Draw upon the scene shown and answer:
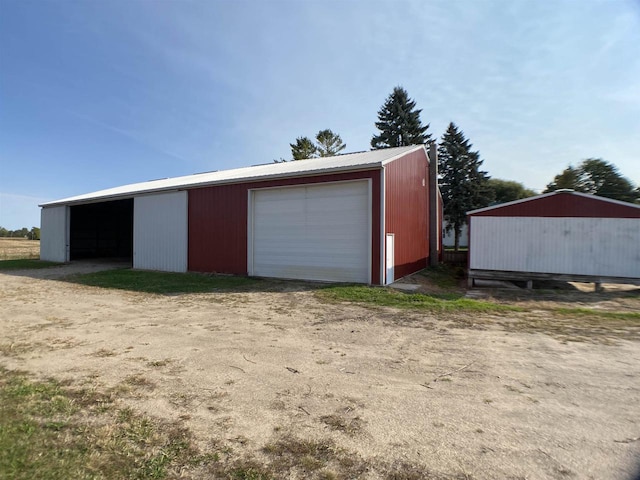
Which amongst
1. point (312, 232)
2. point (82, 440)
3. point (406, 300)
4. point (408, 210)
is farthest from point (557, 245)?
point (82, 440)

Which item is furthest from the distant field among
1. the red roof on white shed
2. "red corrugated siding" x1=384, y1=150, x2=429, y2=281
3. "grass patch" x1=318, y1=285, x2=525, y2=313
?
the red roof on white shed

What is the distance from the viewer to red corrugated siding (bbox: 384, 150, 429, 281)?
12.6 metres

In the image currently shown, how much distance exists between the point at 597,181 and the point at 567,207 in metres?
41.7

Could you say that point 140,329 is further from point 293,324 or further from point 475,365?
point 475,365

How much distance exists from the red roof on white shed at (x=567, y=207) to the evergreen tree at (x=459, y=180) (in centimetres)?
2053

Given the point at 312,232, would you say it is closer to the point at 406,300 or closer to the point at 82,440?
the point at 406,300

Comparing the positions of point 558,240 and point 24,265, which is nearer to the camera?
point 558,240

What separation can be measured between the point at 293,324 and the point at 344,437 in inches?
162

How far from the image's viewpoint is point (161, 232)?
56.1 feet

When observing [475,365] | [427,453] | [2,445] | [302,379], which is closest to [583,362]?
[475,365]

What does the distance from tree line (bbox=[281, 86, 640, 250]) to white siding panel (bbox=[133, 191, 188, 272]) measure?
2456 cm

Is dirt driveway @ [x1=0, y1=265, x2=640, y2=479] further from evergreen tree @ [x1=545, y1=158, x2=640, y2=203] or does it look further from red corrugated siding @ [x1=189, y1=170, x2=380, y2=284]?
evergreen tree @ [x1=545, y1=158, x2=640, y2=203]

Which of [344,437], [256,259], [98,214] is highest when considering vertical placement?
[98,214]

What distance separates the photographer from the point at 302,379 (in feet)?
13.8
